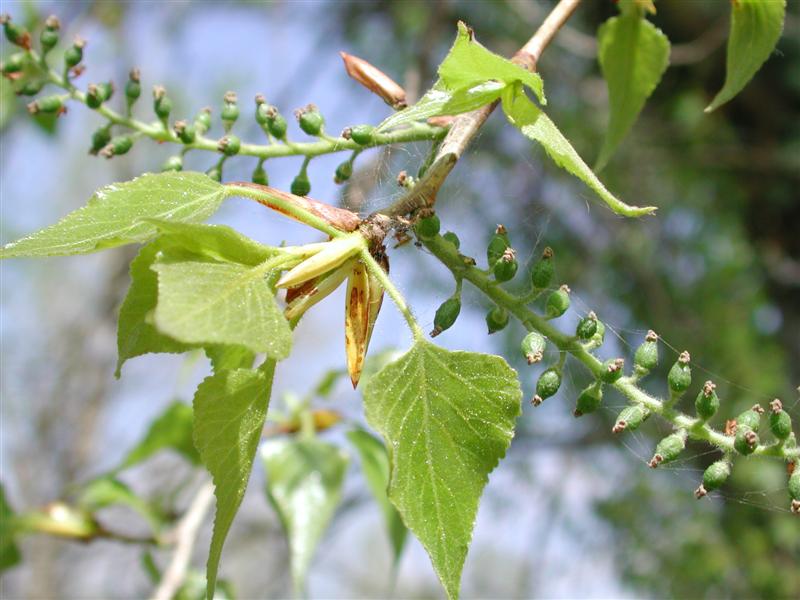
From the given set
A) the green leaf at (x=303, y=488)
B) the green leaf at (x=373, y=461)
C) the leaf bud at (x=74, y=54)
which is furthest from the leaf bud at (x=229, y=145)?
the green leaf at (x=373, y=461)

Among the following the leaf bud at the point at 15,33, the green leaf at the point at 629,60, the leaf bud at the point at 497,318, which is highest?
the green leaf at the point at 629,60

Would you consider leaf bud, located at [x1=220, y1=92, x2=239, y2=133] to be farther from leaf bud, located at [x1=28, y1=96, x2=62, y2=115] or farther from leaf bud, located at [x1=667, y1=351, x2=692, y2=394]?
leaf bud, located at [x1=667, y1=351, x2=692, y2=394]

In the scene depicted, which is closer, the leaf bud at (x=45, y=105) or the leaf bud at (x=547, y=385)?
the leaf bud at (x=547, y=385)

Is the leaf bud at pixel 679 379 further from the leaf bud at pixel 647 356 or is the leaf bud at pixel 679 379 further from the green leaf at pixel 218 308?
the green leaf at pixel 218 308

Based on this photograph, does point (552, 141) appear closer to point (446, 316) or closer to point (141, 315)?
point (446, 316)

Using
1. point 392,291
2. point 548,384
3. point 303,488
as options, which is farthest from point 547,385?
point 303,488

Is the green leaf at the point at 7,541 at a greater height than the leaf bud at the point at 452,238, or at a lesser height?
lesser
